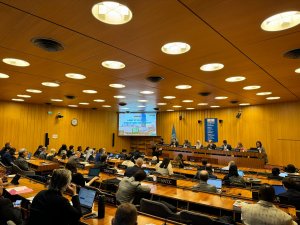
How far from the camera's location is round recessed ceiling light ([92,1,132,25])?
265cm

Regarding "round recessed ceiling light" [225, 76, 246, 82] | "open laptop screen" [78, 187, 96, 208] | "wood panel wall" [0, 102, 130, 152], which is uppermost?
"round recessed ceiling light" [225, 76, 246, 82]

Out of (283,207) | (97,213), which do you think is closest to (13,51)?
(97,213)

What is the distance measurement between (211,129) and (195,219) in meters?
12.1

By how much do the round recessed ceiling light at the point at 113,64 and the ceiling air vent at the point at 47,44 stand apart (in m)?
1.16

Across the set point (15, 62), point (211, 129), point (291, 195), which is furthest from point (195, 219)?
point (211, 129)

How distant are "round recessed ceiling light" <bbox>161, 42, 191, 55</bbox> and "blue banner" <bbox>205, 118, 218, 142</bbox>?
36.4 ft

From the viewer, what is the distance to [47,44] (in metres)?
3.72

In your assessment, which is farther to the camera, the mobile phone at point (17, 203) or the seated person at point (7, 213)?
the mobile phone at point (17, 203)

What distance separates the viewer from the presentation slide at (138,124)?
55.9 ft

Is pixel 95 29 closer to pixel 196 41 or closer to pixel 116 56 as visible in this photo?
pixel 116 56

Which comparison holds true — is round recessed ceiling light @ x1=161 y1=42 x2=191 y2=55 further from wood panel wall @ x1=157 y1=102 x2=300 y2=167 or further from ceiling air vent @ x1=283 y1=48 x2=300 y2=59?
wood panel wall @ x1=157 y1=102 x2=300 y2=167

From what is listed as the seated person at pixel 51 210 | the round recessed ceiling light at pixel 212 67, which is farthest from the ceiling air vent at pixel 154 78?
the seated person at pixel 51 210

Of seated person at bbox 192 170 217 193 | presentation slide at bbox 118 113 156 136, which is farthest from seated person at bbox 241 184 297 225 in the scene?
presentation slide at bbox 118 113 156 136

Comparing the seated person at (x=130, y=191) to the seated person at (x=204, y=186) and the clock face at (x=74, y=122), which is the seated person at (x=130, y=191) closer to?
the seated person at (x=204, y=186)
